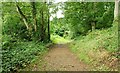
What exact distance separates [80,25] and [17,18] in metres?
7.31

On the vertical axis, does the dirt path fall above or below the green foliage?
below

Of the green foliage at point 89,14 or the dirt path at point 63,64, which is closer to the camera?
the dirt path at point 63,64

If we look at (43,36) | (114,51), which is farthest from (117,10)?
(43,36)

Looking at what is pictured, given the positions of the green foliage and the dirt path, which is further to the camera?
the green foliage

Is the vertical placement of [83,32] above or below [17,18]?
below

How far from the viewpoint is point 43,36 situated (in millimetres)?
23891

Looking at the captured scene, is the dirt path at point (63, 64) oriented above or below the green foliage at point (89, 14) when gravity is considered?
below

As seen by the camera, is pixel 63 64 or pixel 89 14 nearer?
pixel 63 64

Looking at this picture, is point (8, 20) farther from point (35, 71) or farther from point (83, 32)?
point (35, 71)

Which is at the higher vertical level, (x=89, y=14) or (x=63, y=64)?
(x=89, y=14)

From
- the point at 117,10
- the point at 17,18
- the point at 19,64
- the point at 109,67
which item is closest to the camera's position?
the point at 109,67

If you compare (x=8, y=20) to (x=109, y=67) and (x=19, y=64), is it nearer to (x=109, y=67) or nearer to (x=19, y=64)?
(x=19, y=64)

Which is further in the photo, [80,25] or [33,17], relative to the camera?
[80,25]

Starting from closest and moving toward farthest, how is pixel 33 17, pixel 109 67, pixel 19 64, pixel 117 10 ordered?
pixel 109 67 → pixel 19 64 → pixel 117 10 → pixel 33 17
